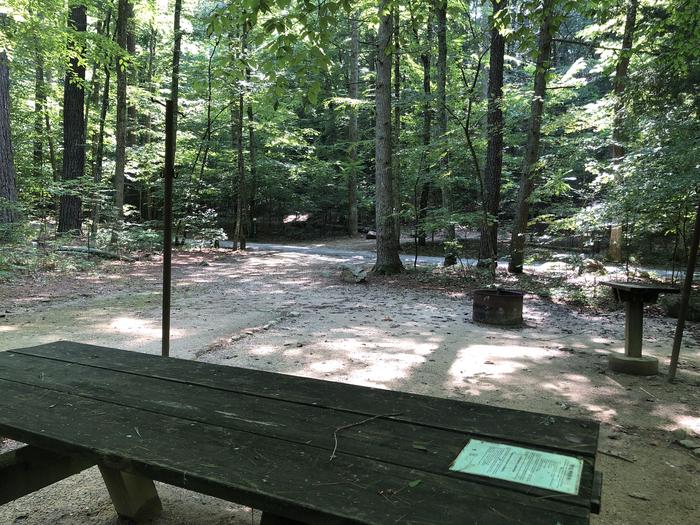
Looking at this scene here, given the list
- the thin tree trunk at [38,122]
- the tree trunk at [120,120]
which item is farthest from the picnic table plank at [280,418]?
the thin tree trunk at [38,122]

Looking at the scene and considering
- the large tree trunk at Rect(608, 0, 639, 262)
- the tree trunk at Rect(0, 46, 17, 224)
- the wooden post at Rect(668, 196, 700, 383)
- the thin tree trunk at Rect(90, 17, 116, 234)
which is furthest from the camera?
the thin tree trunk at Rect(90, 17, 116, 234)

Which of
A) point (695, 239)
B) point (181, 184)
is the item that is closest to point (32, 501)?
point (695, 239)

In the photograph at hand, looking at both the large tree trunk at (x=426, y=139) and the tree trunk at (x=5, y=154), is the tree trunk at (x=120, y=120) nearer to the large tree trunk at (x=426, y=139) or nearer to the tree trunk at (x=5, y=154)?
the tree trunk at (x=5, y=154)

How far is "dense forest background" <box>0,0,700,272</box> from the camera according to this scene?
5.82 metres

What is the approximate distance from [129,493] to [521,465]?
1.76 meters

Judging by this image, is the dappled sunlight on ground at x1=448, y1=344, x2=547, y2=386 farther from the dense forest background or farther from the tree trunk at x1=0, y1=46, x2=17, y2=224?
the tree trunk at x1=0, y1=46, x2=17, y2=224

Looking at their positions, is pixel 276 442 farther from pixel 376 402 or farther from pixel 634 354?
pixel 634 354

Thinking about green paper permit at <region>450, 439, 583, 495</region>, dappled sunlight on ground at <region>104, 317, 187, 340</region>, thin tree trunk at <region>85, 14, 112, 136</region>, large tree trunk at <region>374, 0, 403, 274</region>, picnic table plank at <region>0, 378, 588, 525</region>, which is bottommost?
dappled sunlight on ground at <region>104, 317, 187, 340</region>

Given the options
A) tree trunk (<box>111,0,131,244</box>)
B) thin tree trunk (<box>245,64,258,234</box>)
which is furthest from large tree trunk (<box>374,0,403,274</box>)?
tree trunk (<box>111,0,131,244</box>)

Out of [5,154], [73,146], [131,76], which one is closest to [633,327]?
[5,154]

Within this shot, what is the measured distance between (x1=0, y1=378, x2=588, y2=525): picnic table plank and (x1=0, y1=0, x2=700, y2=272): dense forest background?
2591 mm

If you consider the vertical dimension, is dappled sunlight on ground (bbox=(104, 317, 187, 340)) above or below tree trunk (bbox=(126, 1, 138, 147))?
below

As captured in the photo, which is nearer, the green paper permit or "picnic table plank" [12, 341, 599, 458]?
the green paper permit

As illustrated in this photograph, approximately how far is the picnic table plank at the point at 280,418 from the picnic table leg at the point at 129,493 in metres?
0.43
